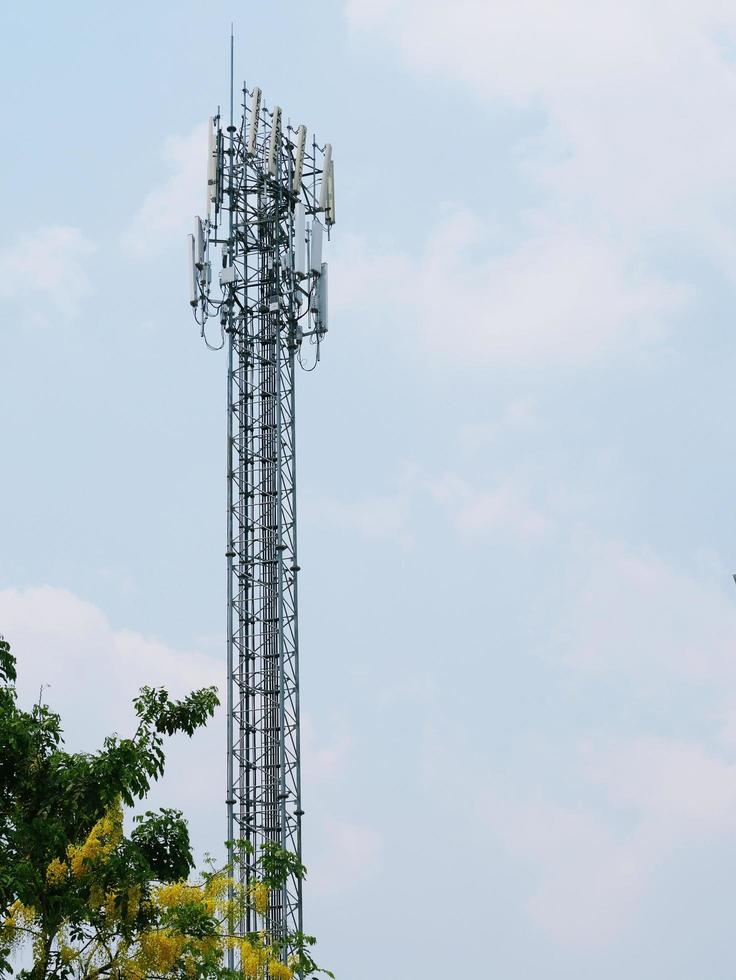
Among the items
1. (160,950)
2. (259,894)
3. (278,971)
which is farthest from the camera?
(278,971)

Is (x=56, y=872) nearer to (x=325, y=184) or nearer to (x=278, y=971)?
(x=278, y=971)

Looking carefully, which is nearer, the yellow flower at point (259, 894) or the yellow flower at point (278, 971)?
the yellow flower at point (259, 894)

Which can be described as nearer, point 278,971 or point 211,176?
point 278,971

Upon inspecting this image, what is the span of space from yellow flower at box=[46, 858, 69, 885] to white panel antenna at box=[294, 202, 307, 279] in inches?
922

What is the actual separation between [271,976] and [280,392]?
54.6ft

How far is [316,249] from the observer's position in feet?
142

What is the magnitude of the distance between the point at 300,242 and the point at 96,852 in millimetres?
23706

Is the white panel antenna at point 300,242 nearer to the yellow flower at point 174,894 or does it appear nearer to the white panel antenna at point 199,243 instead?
the white panel antenna at point 199,243

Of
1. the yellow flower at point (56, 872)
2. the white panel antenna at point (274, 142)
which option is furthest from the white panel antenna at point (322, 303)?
the yellow flower at point (56, 872)

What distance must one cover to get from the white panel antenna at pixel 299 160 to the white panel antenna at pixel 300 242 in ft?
2.33

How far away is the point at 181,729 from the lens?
23047mm

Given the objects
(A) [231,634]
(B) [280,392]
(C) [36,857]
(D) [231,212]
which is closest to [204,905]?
(C) [36,857]

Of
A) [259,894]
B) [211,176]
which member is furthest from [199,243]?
[259,894]

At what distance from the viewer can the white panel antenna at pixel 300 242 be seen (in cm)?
4284
